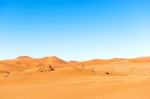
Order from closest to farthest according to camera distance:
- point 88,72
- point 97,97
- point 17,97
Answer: point 97,97 < point 17,97 < point 88,72

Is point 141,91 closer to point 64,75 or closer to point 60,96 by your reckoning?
point 60,96

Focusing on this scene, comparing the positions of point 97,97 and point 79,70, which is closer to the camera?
point 97,97

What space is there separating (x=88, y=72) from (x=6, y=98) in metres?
12.6

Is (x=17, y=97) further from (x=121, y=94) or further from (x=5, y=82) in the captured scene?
(x=5, y=82)

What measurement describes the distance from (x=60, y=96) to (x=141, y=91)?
11.7ft

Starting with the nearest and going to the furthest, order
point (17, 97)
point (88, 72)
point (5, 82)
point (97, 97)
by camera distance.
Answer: point (97, 97)
point (17, 97)
point (5, 82)
point (88, 72)

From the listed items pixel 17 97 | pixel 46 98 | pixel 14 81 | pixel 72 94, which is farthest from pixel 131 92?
pixel 14 81

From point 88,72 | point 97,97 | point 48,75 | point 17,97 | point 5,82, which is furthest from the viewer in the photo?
point 88,72

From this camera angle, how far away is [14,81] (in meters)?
19.0

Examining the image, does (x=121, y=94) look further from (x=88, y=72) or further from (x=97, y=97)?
(x=88, y=72)

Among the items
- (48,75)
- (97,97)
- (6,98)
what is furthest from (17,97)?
(48,75)

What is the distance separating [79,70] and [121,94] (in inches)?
480

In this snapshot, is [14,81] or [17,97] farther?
[14,81]

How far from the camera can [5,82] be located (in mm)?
18703
